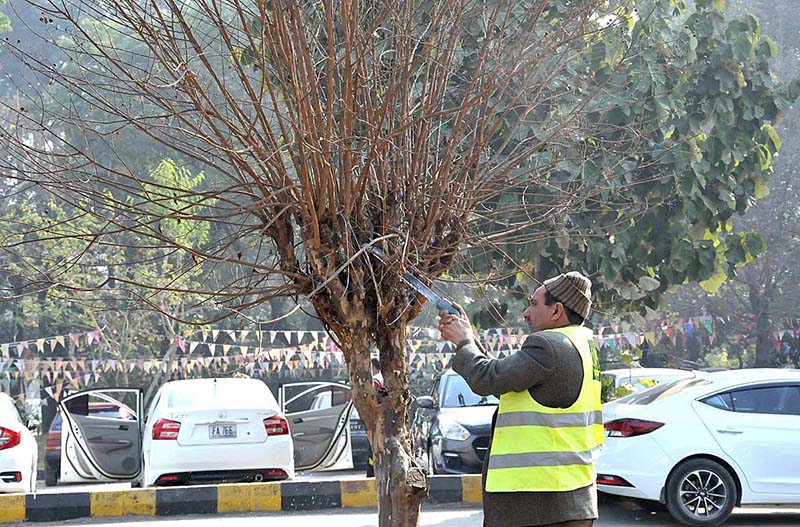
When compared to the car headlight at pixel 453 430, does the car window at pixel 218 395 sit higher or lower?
higher

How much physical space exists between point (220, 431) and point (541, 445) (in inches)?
295

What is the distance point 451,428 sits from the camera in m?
12.9

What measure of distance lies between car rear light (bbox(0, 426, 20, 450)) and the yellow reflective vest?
7.40 metres

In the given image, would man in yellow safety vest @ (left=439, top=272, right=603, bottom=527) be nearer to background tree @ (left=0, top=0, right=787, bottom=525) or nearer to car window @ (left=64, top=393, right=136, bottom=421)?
background tree @ (left=0, top=0, right=787, bottom=525)

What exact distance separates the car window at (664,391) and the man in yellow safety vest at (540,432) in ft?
20.4

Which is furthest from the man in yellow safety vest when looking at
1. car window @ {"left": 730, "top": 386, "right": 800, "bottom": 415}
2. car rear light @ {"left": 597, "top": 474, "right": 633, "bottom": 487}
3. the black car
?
the black car

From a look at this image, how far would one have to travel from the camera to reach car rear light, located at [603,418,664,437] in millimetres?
9945

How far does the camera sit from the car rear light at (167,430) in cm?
1112

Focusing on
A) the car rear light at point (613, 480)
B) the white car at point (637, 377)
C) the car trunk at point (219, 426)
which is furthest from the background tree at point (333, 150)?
the white car at point (637, 377)

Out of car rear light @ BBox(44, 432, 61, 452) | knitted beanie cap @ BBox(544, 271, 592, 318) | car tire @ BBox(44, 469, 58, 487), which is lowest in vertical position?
car tire @ BBox(44, 469, 58, 487)

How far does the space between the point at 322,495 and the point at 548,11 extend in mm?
5240

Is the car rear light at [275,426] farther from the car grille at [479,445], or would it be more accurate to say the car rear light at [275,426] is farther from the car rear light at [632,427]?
the car rear light at [632,427]

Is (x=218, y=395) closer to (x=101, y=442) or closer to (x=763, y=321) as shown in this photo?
(x=101, y=442)

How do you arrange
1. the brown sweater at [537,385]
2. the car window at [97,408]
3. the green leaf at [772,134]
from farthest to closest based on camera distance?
the car window at [97,408] → the green leaf at [772,134] → the brown sweater at [537,385]
